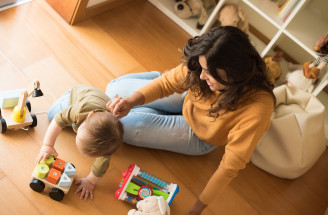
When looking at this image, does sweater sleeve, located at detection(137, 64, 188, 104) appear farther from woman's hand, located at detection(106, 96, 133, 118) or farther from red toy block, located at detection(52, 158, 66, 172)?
red toy block, located at detection(52, 158, 66, 172)

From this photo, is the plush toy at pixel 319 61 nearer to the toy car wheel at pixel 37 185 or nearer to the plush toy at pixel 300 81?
the plush toy at pixel 300 81

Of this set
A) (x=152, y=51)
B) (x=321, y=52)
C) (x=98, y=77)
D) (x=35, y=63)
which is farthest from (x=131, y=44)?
(x=321, y=52)

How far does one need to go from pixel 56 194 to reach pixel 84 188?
0.11 m

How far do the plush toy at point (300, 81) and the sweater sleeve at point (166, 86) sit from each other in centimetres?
84

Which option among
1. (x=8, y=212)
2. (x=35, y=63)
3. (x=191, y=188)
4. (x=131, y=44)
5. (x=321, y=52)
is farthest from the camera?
(x=131, y=44)

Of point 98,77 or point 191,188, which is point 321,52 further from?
point 98,77

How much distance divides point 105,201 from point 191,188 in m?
0.38

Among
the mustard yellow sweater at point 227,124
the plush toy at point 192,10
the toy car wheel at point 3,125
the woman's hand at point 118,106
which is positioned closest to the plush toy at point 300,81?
the plush toy at point 192,10

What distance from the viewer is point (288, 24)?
5.83 ft

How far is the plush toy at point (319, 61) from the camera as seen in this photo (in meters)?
1.68

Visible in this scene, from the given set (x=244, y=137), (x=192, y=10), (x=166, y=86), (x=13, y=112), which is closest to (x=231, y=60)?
(x=244, y=137)

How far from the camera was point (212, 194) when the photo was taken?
118cm

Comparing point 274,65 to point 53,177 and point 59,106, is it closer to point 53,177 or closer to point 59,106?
point 59,106

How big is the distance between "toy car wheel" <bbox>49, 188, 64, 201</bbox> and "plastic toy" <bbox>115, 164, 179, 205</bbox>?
21 cm
